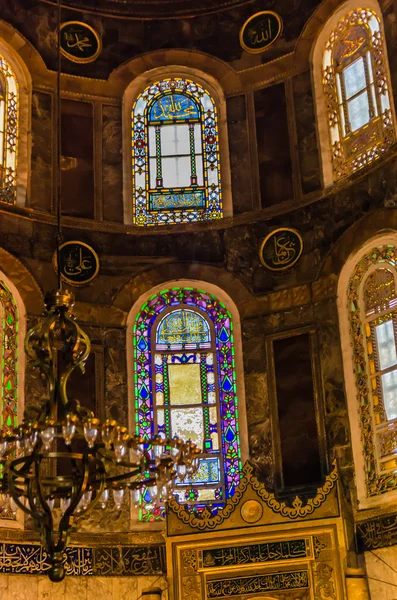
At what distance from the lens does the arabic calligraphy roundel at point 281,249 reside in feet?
40.7

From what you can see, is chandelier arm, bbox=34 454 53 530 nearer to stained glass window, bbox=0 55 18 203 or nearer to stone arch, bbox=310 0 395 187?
stained glass window, bbox=0 55 18 203

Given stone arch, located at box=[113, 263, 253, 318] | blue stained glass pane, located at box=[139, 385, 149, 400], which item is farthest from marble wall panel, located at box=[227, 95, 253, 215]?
blue stained glass pane, located at box=[139, 385, 149, 400]

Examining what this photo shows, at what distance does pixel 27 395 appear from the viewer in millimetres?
11711

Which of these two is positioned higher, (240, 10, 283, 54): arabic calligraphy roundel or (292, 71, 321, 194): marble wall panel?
(240, 10, 283, 54): arabic calligraphy roundel

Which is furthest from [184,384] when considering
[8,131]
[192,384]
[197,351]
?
[8,131]

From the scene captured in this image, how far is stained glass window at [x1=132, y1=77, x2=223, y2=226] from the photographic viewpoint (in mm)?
13336

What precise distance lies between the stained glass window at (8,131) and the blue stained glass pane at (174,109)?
1.71m

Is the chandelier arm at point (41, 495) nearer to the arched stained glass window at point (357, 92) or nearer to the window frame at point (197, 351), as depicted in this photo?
the window frame at point (197, 351)

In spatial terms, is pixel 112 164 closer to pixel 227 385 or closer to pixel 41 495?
pixel 227 385

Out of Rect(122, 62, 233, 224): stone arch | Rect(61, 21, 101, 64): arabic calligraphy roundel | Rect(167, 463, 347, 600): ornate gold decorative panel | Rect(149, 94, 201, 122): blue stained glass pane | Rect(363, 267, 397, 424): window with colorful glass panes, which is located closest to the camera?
Rect(167, 463, 347, 600): ornate gold decorative panel

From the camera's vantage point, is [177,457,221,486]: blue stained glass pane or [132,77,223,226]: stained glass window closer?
[177,457,221,486]: blue stained glass pane

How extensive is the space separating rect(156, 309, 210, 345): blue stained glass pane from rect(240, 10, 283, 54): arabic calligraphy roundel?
338 centimetres

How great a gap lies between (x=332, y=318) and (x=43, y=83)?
4539 millimetres

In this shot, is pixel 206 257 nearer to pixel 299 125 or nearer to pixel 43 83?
pixel 299 125
